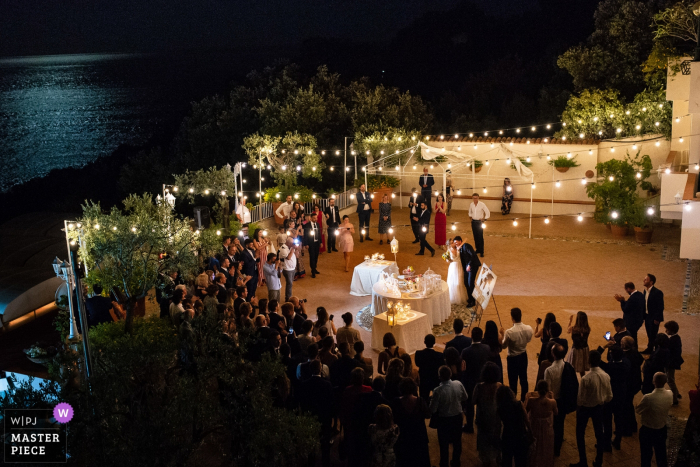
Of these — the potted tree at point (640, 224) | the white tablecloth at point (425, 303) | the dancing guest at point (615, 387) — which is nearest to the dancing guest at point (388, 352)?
the dancing guest at point (615, 387)

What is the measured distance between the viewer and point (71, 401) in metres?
4.41

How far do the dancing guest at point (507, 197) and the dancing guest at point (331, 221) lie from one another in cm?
537

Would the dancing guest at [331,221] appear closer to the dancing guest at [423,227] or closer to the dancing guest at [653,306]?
the dancing guest at [423,227]

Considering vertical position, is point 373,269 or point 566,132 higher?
point 566,132

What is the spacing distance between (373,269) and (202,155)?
18.4 metres

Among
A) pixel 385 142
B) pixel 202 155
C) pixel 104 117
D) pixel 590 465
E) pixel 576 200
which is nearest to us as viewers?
pixel 590 465

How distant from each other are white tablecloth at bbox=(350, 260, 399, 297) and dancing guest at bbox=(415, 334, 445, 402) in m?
4.29

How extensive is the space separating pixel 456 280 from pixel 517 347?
3354 millimetres

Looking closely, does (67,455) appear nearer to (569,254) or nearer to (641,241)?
(569,254)

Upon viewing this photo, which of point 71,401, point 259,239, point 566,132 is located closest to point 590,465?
point 71,401

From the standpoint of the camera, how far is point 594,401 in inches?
237

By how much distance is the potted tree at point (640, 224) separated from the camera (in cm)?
1380

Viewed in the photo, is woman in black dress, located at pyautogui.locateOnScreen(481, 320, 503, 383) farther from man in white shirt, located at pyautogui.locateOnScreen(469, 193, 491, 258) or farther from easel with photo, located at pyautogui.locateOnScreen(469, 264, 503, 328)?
man in white shirt, located at pyautogui.locateOnScreen(469, 193, 491, 258)

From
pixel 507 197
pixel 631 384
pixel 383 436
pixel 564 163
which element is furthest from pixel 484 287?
pixel 564 163
